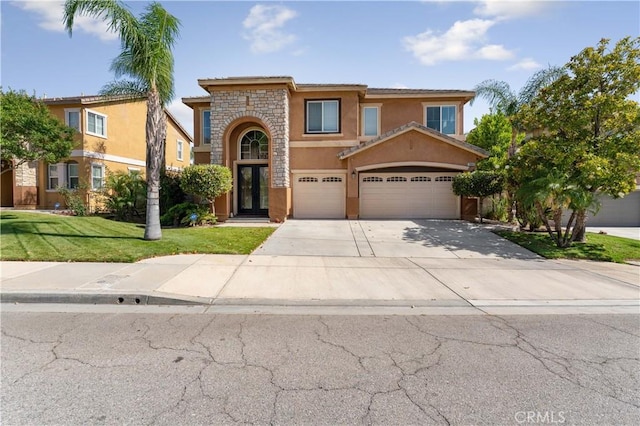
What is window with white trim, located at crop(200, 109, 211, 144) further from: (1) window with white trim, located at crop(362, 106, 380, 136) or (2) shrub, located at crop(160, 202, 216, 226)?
(1) window with white trim, located at crop(362, 106, 380, 136)

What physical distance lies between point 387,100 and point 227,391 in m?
17.8

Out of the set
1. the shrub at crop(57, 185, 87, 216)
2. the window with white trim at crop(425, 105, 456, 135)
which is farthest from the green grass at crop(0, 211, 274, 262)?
the window with white trim at crop(425, 105, 456, 135)

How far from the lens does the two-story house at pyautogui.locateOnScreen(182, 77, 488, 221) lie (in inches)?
643

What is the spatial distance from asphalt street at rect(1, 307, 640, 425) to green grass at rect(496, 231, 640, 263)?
588 centimetres

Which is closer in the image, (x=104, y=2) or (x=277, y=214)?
(x=104, y=2)

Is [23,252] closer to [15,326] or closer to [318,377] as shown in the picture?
[15,326]

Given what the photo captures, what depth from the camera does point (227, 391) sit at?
3.19 meters

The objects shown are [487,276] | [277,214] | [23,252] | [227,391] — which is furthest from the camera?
[277,214]

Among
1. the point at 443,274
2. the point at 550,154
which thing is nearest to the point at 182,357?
the point at 443,274

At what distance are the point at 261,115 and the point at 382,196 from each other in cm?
722

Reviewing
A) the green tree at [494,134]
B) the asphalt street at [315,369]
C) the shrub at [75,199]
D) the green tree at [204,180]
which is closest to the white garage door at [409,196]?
the green tree at [494,134]

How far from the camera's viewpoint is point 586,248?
35.8 feet

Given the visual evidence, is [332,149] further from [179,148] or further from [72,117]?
[179,148]

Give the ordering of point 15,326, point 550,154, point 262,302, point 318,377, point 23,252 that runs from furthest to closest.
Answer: point 550,154 < point 23,252 < point 262,302 < point 15,326 < point 318,377
